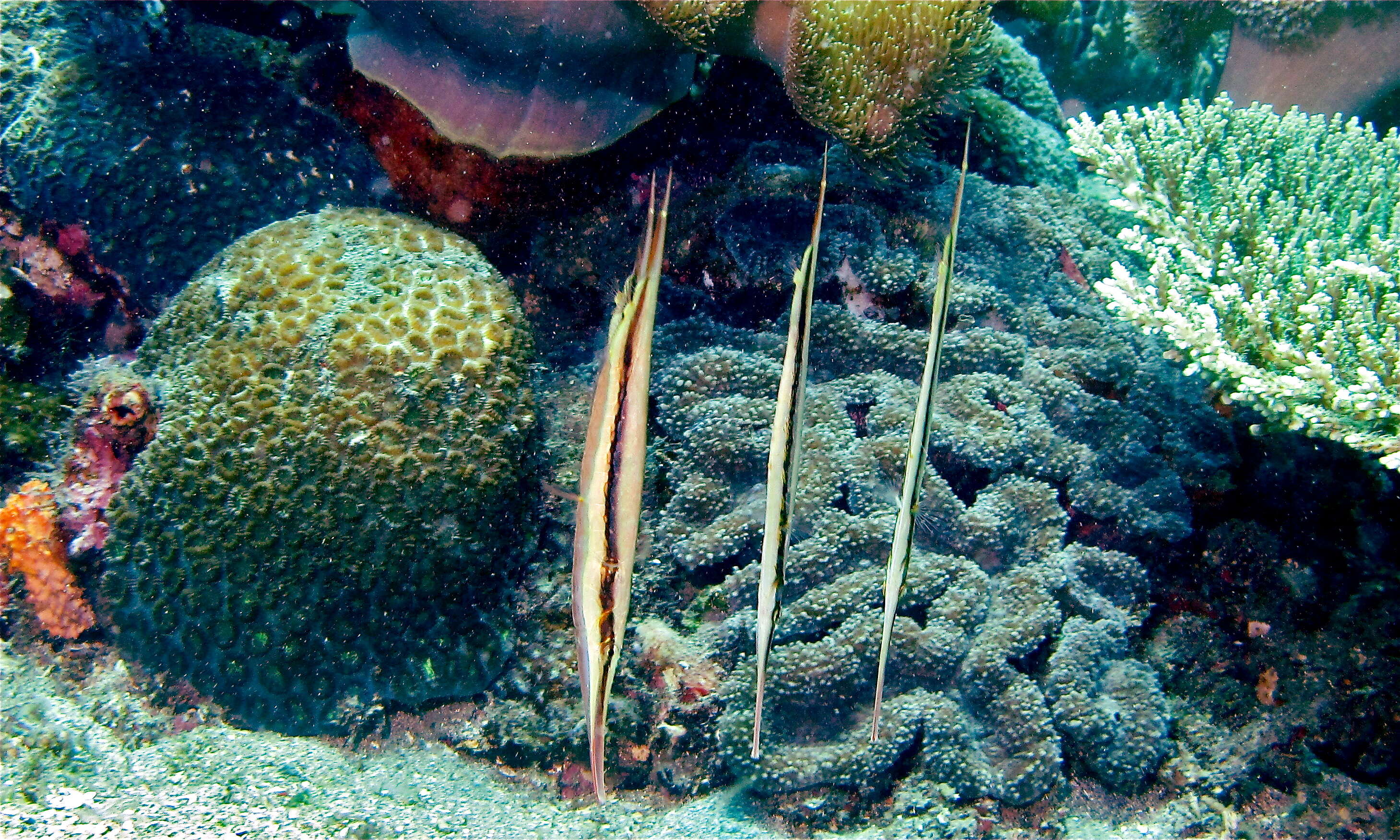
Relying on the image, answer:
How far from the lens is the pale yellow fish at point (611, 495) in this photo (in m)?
1.60

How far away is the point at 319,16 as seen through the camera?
4211 millimetres

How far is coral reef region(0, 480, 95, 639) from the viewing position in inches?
135

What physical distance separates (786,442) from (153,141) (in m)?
4.31

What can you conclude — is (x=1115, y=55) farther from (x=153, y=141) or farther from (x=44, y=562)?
(x=44, y=562)

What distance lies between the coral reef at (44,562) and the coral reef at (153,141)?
1.38 meters

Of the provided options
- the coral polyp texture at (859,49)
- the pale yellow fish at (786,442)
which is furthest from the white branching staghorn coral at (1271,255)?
the pale yellow fish at (786,442)

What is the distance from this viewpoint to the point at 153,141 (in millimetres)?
3961

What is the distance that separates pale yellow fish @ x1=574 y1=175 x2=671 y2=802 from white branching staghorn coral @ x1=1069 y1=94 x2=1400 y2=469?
2.84 metres

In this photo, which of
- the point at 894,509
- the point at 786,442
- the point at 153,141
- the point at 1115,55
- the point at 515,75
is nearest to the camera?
the point at 786,442

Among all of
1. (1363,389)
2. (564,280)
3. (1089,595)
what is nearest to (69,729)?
(564,280)

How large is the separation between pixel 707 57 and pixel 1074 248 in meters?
2.61

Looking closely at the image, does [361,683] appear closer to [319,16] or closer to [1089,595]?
[1089,595]

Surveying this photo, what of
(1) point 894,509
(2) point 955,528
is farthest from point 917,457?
(2) point 955,528

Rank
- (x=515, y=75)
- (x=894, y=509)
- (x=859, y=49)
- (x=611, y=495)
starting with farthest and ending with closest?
(x=515, y=75)
(x=859, y=49)
(x=894, y=509)
(x=611, y=495)
